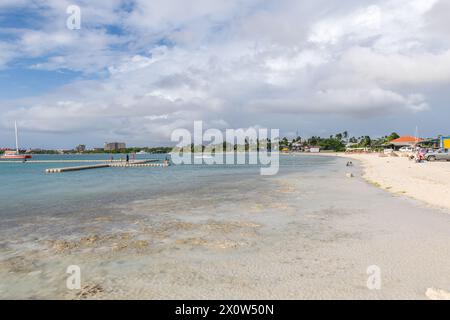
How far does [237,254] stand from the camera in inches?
301

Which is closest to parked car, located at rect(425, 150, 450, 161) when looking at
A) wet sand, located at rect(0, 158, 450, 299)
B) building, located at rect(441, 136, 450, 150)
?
building, located at rect(441, 136, 450, 150)

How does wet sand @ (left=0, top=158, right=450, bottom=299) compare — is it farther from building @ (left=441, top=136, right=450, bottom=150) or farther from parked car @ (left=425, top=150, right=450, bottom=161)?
Result: building @ (left=441, top=136, right=450, bottom=150)

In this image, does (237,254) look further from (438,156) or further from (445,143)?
(445,143)

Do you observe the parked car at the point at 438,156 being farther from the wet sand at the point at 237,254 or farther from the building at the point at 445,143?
the wet sand at the point at 237,254

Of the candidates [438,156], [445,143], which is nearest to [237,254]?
[438,156]

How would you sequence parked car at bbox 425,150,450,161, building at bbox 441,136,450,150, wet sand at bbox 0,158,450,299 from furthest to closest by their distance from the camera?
building at bbox 441,136,450,150
parked car at bbox 425,150,450,161
wet sand at bbox 0,158,450,299

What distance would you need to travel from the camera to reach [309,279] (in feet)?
19.7

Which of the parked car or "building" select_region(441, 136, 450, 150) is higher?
"building" select_region(441, 136, 450, 150)

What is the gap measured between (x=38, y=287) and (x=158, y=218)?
6597 mm

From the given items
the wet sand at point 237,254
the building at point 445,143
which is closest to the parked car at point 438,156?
the building at point 445,143

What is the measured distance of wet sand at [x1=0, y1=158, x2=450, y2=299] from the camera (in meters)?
5.64

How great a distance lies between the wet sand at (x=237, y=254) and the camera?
5.64m
